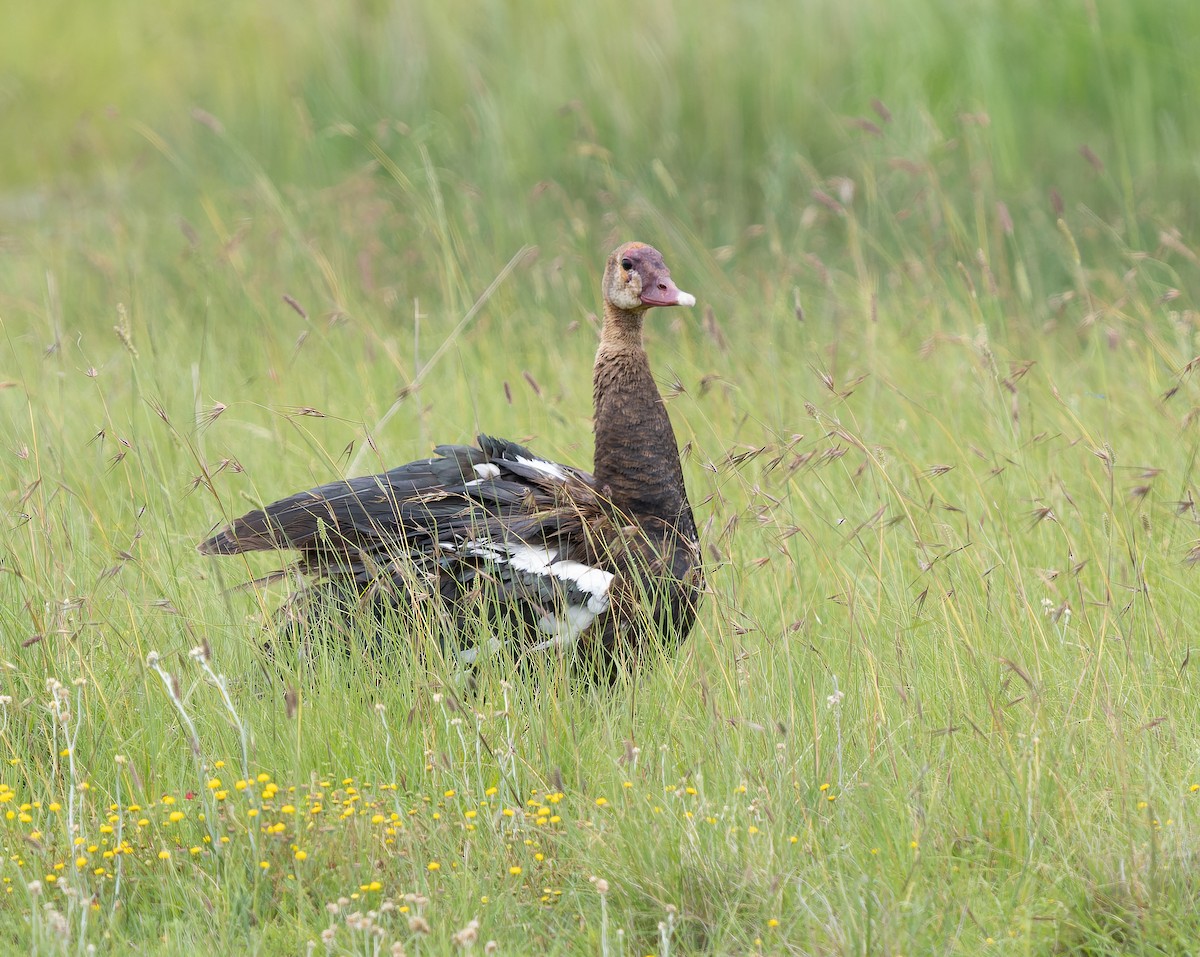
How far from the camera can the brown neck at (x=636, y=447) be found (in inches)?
167

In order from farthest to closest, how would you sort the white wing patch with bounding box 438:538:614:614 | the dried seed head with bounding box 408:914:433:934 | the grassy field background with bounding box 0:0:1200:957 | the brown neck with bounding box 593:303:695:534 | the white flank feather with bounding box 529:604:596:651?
the brown neck with bounding box 593:303:695:534 → the white wing patch with bounding box 438:538:614:614 → the white flank feather with bounding box 529:604:596:651 → the grassy field background with bounding box 0:0:1200:957 → the dried seed head with bounding box 408:914:433:934

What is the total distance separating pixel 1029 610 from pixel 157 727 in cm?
205

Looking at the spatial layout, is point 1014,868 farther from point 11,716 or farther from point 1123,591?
point 11,716

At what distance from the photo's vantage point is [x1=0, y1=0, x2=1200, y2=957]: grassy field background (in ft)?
9.60

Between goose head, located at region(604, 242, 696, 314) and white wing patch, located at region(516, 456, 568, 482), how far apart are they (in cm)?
52

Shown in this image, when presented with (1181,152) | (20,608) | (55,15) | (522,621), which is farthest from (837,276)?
(55,15)

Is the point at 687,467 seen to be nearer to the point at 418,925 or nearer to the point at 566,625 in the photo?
the point at 566,625

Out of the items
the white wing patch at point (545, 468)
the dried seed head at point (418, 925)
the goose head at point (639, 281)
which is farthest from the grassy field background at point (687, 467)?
the goose head at point (639, 281)

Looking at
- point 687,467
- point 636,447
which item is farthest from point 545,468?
point 687,467

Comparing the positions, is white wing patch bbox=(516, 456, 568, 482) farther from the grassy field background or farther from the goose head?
the goose head

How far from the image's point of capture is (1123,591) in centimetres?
414

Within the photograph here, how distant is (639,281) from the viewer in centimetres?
441

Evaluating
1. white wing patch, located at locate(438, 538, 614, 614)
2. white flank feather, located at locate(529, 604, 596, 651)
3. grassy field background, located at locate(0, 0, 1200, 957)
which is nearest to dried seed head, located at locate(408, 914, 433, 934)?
grassy field background, located at locate(0, 0, 1200, 957)

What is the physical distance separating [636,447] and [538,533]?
0.42 m
